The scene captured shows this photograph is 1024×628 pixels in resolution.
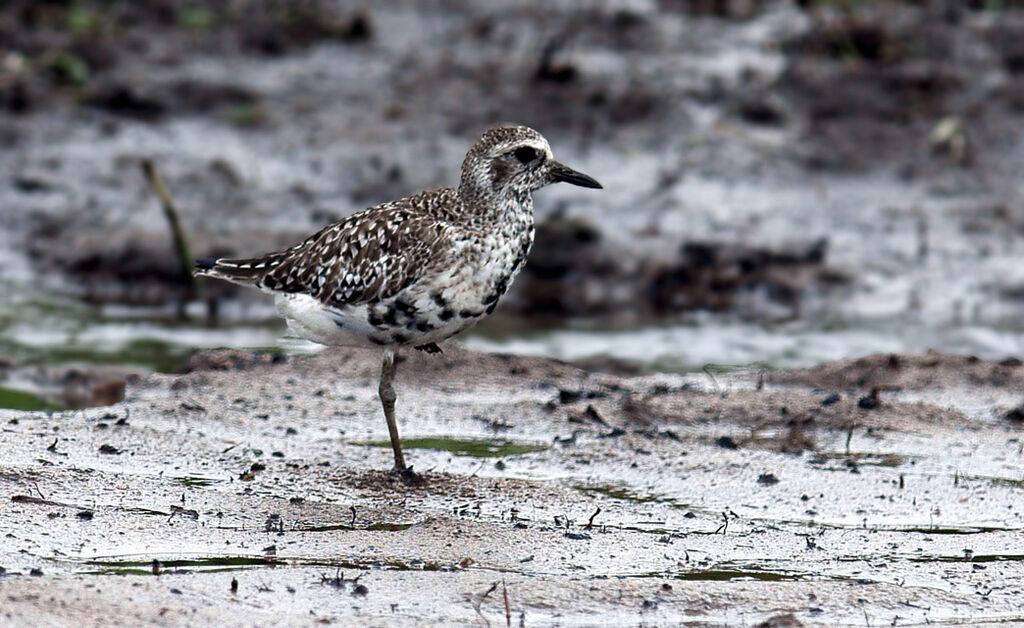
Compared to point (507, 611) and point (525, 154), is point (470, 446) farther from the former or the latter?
point (507, 611)

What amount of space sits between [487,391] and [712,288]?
12.8ft

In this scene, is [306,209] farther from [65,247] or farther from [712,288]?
[712,288]

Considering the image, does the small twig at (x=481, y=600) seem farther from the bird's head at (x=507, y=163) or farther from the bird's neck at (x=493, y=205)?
the bird's head at (x=507, y=163)

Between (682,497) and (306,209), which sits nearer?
(682,497)

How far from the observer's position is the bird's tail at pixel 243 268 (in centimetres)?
852

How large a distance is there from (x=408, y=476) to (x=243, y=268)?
175cm

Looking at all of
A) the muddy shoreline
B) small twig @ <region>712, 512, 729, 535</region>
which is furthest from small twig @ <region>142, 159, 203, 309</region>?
small twig @ <region>712, 512, 729, 535</region>

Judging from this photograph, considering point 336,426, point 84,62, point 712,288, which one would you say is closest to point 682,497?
point 336,426

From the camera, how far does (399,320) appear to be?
300 inches

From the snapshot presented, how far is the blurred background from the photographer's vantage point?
12.5 m

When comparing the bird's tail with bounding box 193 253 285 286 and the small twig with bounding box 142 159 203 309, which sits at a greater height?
the small twig with bounding box 142 159 203 309

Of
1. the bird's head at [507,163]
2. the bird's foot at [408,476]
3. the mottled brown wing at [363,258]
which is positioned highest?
the bird's head at [507,163]

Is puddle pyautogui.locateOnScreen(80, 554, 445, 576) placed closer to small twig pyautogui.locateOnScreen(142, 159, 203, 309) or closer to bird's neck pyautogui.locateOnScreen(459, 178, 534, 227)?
bird's neck pyautogui.locateOnScreen(459, 178, 534, 227)

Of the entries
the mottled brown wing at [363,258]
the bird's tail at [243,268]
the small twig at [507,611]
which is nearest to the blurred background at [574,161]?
the bird's tail at [243,268]
